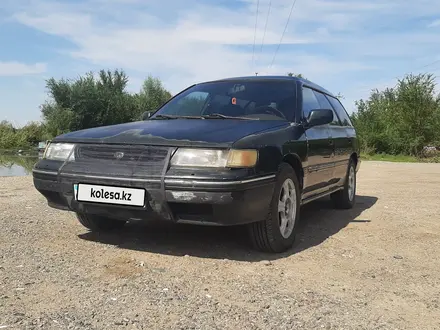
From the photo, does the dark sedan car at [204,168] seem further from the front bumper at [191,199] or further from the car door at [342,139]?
the car door at [342,139]

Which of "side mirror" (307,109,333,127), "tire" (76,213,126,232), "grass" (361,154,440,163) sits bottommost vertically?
"grass" (361,154,440,163)

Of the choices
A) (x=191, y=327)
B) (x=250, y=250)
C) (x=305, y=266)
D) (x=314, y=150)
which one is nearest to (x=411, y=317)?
(x=305, y=266)

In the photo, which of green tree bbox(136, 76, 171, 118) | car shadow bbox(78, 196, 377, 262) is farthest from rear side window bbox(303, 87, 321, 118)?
green tree bbox(136, 76, 171, 118)

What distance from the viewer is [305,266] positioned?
354cm

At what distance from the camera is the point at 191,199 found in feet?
10.7

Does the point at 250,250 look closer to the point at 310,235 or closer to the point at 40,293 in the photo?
the point at 310,235

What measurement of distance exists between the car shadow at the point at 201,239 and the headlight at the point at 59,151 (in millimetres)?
794

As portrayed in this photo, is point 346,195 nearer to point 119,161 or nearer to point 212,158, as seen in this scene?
point 212,158

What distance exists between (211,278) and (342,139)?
3.25 metres

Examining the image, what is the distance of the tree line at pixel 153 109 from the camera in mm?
25469

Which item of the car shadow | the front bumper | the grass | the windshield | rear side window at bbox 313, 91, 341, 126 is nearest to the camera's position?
the front bumper

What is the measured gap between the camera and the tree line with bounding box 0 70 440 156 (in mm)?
25469

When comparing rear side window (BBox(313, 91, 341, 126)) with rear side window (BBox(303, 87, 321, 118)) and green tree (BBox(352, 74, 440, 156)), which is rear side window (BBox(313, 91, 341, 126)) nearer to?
rear side window (BBox(303, 87, 321, 118))

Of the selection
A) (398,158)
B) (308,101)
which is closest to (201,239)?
(308,101)
